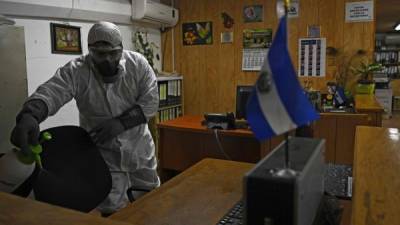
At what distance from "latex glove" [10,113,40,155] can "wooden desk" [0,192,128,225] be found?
1.90ft

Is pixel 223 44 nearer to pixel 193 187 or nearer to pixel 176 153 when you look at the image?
pixel 176 153

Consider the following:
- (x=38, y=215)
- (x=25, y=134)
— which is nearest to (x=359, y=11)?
(x=25, y=134)

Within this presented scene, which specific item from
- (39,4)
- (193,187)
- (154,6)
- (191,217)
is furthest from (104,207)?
(154,6)

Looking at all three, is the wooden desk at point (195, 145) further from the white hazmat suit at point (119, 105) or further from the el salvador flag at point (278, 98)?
the el salvador flag at point (278, 98)

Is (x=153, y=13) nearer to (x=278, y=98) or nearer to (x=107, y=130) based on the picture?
(x=107, y=130)

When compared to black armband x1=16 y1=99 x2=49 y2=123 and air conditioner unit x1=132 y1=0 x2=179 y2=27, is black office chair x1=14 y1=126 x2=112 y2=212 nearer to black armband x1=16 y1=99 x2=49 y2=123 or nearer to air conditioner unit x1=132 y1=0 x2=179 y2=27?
black armband x1=16 y1=99 x2=49 y2=123

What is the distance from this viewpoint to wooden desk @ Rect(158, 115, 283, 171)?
3.11 meters

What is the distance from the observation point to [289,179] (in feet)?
2.07

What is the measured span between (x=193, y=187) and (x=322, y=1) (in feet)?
10.7

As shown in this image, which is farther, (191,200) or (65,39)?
(65,39)

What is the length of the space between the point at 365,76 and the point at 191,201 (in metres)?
3.25

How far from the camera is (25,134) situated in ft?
4.56

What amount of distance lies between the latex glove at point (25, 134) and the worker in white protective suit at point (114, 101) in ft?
0.92

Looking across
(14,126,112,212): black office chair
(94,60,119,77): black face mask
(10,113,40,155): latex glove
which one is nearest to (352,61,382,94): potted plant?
(94,60,119,77): black face mask
